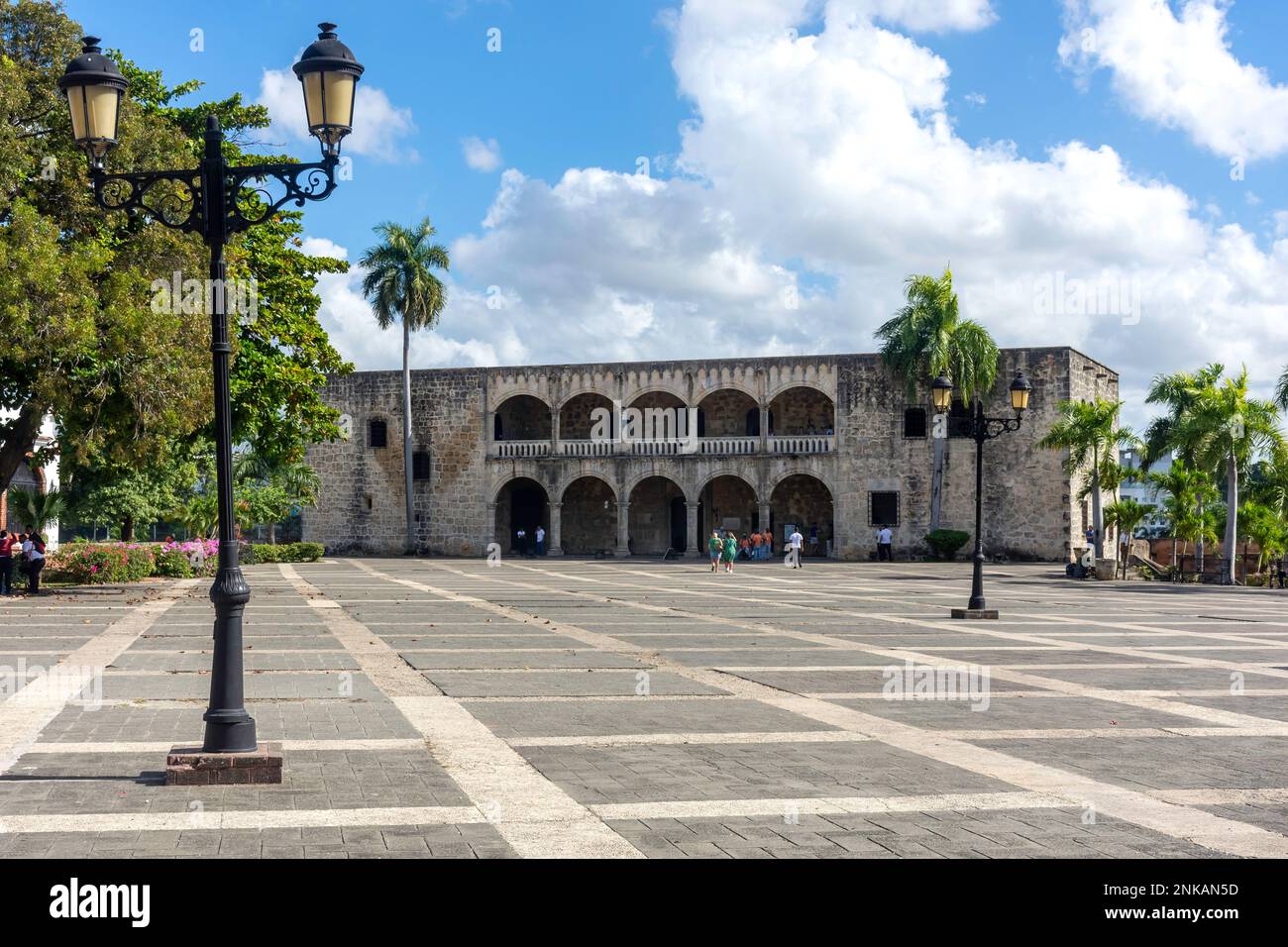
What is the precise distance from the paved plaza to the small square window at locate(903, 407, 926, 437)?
86.6 feet

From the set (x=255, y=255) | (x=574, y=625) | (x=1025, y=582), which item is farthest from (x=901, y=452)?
(x=574, y=625)

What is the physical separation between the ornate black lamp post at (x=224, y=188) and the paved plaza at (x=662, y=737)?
2.10 ft

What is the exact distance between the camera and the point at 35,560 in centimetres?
2400

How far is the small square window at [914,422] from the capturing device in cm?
4534

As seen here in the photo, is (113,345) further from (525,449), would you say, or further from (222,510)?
(525,449)

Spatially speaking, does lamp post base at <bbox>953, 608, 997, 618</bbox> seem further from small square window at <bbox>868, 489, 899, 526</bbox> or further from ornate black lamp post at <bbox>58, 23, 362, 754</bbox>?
small square window at <bbox>868, 489, 899, 526</bbox>

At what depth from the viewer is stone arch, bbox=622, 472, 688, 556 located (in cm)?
5022

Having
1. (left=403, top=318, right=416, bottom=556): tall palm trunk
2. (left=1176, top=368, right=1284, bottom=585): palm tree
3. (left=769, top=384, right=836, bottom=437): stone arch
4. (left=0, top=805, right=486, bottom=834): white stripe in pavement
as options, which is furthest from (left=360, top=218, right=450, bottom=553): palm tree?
(left=0, top=805, right=486, bottom=834): white stripe in pavement

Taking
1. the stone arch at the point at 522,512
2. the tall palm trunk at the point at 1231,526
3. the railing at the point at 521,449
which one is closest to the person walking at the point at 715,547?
the tall palm trunk at the point at 1231,526

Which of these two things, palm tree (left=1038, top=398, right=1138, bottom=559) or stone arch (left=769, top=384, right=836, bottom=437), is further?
stone arch (left=769, top=384, right=836, bottom=437)

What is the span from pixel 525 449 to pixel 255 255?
2391 cm

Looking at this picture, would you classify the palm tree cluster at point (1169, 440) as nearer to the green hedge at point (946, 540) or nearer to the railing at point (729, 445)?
the green hedge at point (946, 540)
